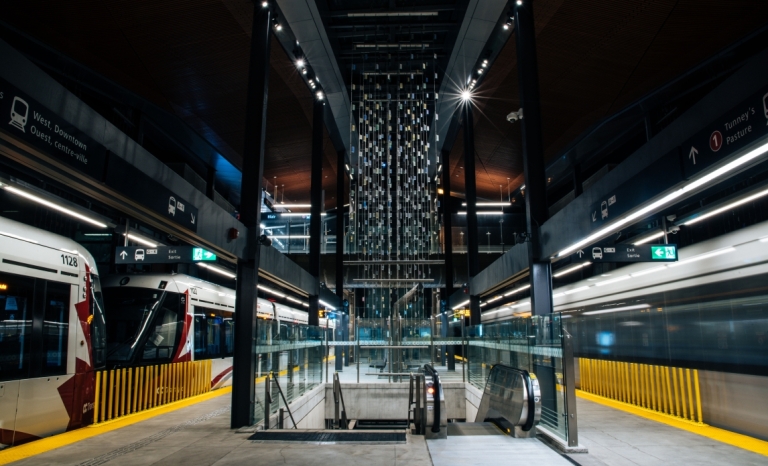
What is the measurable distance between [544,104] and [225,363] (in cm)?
1237

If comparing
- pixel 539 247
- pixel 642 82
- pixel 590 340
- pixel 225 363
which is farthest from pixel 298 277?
pixel 642 82

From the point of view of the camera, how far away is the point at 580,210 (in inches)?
305

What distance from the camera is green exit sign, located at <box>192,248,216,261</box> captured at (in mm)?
8695

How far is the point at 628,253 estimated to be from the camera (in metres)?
8.91

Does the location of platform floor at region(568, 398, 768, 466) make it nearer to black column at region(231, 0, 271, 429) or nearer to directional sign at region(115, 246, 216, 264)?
black column at region(231, 0, 271, 429)

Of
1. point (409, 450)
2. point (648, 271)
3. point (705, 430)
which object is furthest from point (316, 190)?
point (705, 430)

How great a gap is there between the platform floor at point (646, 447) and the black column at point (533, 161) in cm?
233

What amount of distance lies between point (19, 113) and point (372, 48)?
14588mm

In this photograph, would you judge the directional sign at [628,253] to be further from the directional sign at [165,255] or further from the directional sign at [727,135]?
the directional sign at [165,255]

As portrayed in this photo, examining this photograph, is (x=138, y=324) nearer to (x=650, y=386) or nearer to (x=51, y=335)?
(x=51, y=335)

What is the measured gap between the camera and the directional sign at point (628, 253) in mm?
8820

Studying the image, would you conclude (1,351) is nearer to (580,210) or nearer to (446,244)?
(580,210)

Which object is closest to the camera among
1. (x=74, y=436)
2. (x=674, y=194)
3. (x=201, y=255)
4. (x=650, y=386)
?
(x=674, y=194)

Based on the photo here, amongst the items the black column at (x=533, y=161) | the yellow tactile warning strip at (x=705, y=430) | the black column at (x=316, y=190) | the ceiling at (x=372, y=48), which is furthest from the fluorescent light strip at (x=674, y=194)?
the black column at (x=316, y=190)
